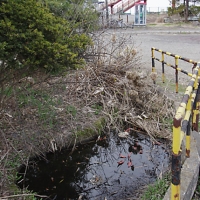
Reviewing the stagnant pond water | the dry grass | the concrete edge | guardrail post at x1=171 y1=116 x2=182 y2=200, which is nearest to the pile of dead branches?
the dry grass

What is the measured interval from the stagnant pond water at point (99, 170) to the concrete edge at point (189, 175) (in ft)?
2.58

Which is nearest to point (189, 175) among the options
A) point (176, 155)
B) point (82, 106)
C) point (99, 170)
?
point (176, 155)

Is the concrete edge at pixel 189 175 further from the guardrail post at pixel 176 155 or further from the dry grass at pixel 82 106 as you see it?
the dry grass at pixel 82 106

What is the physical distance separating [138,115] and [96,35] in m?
2.08

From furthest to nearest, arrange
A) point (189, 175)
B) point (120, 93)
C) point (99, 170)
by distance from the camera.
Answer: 1. point (120, 93)
2. point (99, 170)
3. point (189, 175)

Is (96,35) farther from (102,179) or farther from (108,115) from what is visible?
(102,179)

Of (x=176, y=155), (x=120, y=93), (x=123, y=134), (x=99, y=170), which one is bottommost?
(x=99, y=170)

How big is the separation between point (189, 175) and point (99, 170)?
5.13 ft

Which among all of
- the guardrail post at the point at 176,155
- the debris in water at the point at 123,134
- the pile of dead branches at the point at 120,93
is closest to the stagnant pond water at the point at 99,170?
the debris in water at the point at 123,134

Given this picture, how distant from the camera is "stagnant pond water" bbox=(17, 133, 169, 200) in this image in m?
3.58

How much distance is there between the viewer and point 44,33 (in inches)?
111

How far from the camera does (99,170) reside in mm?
4027

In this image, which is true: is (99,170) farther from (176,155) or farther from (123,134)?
(176,155)

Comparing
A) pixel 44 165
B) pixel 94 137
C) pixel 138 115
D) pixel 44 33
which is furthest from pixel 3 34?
pixel 138 115
